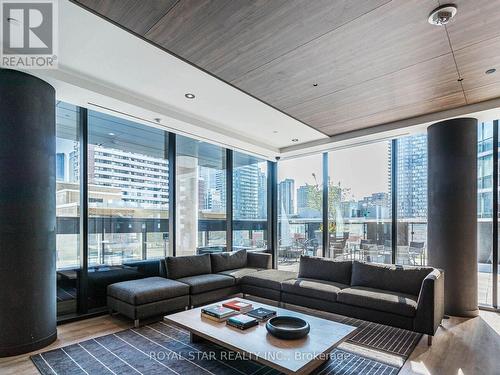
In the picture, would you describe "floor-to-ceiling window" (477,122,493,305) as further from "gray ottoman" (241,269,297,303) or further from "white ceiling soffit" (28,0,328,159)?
"gray ottoman" (241,269,297,303)

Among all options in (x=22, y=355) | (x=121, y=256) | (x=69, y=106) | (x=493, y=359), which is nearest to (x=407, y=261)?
(x=493, y=359)

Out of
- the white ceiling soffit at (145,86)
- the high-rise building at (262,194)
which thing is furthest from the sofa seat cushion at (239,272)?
the white ceiling soffit at (145,86)

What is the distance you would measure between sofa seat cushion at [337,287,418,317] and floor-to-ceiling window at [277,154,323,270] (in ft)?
8.55

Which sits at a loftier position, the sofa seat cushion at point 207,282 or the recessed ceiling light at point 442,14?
the recessed ceiling light at point 442,14

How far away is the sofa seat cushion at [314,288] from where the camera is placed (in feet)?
12.8

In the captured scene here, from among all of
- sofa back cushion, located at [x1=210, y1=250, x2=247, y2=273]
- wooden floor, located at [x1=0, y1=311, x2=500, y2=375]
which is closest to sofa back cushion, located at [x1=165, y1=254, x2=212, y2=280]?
sofa back cushion, located at [x1=210, y1=250, x2=247, y2=273]

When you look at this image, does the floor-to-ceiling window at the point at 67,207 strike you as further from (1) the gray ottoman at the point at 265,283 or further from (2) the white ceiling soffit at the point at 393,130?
(2) the white ceiling soffit at the point at 393,130

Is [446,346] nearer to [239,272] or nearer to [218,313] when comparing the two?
[218,313]

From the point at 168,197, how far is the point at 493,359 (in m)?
4.59

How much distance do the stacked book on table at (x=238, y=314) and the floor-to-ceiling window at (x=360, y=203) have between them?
328cm

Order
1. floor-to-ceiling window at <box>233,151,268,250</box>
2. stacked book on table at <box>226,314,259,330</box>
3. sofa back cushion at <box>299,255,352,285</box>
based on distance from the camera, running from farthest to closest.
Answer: floor-to-ceiling window at <box>233,151,268,250</box> < sofa back cushion at <box>299,255,352,285</box> < stacked book on table at <box>226,314,259,330</box>

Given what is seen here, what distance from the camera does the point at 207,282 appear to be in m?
4.39
